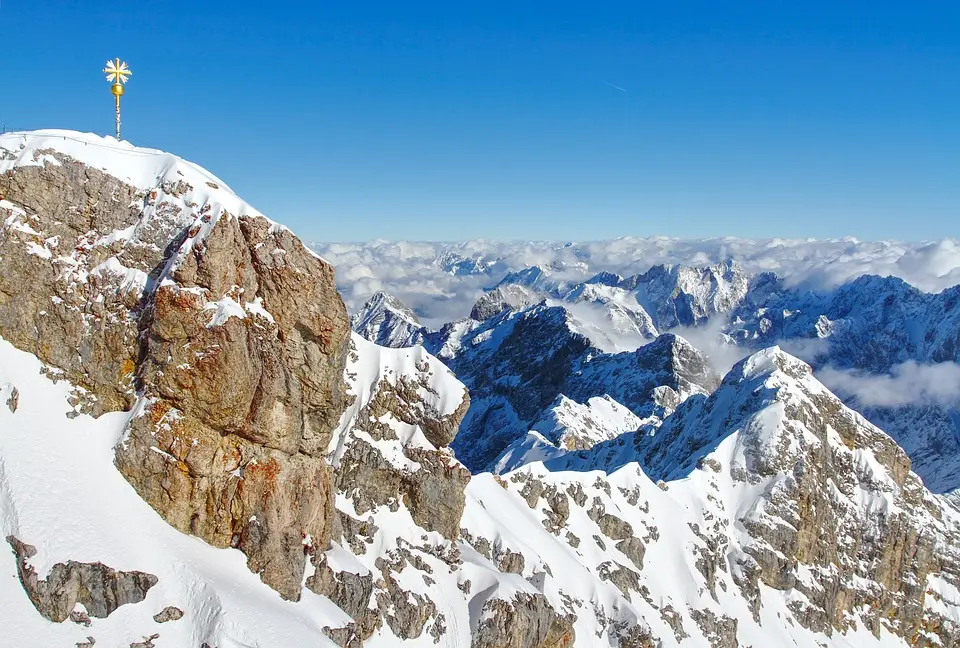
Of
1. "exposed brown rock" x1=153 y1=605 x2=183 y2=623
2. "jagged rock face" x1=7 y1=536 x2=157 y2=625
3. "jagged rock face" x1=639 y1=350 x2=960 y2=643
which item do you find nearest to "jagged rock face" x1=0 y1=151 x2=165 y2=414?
"jagged rock face" x1=7 y1=536 x2=157 y2=625

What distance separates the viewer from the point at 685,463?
574 ft

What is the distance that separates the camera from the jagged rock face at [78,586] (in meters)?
49.8

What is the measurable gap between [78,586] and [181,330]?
795 inches

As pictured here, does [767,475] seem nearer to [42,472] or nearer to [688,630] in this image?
[688,630]

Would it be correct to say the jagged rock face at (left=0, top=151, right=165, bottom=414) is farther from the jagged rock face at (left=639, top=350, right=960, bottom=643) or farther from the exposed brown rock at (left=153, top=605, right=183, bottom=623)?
the jagged rock face at (left=639, top=350, right=960, bottom=643)

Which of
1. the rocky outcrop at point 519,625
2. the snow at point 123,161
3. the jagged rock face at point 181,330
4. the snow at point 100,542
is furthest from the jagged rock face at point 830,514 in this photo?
the snow at point 123,161

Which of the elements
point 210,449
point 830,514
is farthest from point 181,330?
point 830,514

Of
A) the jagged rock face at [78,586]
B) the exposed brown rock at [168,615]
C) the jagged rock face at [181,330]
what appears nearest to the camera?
the jagged rock face at [78,586]

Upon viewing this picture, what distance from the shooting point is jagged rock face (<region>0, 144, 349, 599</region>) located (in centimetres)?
5934

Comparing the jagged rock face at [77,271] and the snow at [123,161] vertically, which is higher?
the snow at [123,161]

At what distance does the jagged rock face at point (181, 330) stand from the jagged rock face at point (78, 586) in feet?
22.7

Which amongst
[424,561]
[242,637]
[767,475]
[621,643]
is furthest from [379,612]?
[767,475]

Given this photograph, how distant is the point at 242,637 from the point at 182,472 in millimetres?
14148

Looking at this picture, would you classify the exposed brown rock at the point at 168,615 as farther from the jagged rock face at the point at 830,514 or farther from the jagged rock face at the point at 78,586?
the jagged rock face at the point at 830,514
